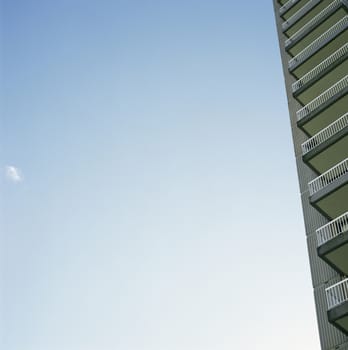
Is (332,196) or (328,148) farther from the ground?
(328,148)

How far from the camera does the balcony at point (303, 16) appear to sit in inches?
1366

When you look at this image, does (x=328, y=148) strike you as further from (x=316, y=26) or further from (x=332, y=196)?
(x=316, y=26)

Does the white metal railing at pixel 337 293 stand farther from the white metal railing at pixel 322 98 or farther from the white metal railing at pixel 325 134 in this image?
the white metal railing at pixel 322 98

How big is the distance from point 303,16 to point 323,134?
1083cm

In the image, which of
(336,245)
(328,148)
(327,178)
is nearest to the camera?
(336,245)

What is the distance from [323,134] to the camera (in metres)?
28.5

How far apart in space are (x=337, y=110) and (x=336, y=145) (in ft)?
9.34

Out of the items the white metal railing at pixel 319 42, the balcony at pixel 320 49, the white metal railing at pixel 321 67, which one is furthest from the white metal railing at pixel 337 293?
the white metal railing at pixel 319 42

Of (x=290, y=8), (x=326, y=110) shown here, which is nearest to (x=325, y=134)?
(x=326, y=110)

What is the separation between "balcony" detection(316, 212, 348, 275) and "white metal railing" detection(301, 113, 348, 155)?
15.4ft

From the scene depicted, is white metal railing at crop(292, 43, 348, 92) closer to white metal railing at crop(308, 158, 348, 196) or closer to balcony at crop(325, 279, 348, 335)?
white metal railing at crop(308, 158, 348, 196)

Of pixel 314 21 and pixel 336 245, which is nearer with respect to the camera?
pixel 336 245

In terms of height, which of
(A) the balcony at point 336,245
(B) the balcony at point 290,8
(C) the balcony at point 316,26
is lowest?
(A) the balcony at point 336,245

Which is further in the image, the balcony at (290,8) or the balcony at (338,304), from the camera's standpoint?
the balcony at (290,8)
